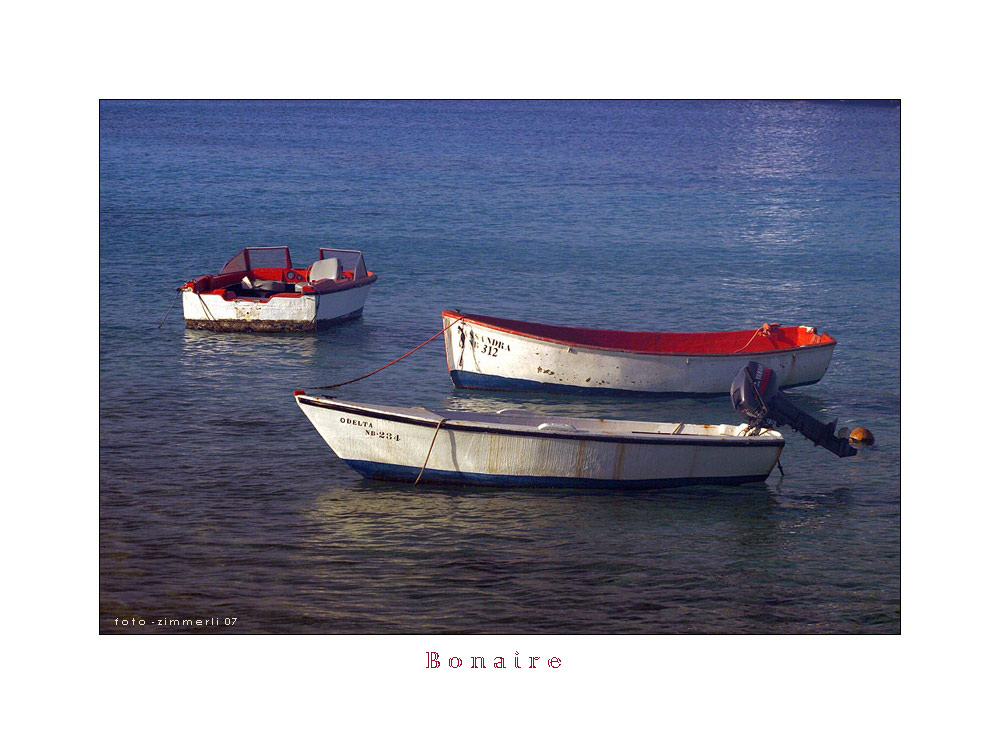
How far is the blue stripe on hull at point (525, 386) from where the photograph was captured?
22375 mm

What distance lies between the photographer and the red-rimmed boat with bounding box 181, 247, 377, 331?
27781 millimetres

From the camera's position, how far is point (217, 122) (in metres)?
88.9

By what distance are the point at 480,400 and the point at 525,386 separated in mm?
911

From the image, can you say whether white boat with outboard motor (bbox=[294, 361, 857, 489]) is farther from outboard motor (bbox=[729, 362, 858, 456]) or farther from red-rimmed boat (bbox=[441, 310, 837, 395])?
red-rimmed boat (bbox=[441, 310, 837, 395])

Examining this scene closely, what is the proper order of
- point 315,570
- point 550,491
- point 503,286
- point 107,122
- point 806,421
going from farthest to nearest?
point 107,122
point 503,286
point 806,421
point 550,491
point 315,570

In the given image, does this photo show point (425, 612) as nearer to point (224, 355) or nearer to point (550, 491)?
point (550, 491)

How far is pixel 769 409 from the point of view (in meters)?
17.9

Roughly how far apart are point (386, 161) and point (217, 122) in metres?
24.8

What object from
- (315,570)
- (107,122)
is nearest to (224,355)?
(315,570)

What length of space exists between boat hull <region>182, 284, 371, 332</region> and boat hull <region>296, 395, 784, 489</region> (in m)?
11.0

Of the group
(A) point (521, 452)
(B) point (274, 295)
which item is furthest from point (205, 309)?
(A) point (521, 452)

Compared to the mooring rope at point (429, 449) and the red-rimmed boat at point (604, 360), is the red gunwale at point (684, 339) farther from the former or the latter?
the mooring rope at point (429, 449)

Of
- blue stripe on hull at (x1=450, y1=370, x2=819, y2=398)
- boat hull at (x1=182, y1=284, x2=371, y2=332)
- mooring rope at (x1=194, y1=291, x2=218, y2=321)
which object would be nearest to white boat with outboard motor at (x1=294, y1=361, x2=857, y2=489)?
blue stripe on hull at (x1=450, y1=370, x2=819, y2=398)

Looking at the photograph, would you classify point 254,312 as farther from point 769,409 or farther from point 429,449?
point 769,409
